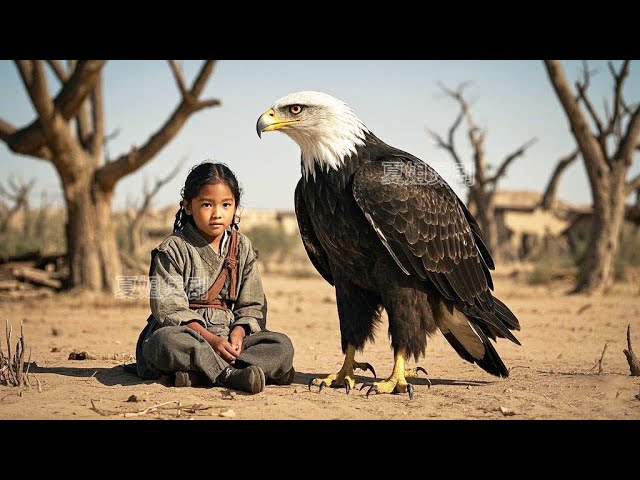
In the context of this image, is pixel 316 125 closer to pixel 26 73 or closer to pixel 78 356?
pixel 78 356

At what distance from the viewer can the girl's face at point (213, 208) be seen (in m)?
4.89

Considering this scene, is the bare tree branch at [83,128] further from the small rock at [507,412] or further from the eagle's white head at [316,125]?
the small rock at [507,412]

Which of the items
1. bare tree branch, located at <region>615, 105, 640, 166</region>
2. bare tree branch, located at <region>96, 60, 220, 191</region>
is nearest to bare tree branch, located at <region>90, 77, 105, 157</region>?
bare tree branch, located at <region>96, 60, 220, 191</region>

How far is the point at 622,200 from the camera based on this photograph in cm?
1457

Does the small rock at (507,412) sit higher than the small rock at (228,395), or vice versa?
the small rock at (507,412)

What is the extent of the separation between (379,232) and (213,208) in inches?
42.5

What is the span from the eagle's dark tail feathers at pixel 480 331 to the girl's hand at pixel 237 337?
4.57ft

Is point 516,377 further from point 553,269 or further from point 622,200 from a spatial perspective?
point 553,269

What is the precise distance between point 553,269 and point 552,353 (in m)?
13.7

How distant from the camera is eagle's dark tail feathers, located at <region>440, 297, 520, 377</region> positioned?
5180mm

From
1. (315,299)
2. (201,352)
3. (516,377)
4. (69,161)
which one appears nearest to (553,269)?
(315,299)

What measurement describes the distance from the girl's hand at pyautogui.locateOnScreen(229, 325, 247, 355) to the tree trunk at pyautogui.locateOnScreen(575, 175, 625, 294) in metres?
11.3

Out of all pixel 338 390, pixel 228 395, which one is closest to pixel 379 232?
pixel 338 390

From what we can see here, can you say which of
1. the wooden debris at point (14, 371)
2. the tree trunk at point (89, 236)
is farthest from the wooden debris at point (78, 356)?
the tree trunk at point (89, 236)
